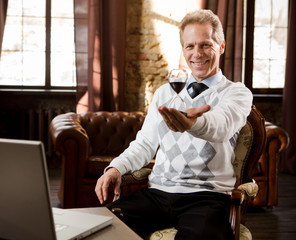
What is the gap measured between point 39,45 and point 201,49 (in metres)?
4.08

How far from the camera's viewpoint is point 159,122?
2061mm

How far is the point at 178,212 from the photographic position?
1755mm

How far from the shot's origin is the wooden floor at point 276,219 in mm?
3235

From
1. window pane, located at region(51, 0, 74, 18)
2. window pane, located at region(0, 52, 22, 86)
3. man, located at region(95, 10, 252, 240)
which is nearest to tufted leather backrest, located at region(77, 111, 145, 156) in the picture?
window pane, located at region(0, 52, 22, 86)

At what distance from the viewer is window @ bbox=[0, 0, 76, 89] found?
5613 mm

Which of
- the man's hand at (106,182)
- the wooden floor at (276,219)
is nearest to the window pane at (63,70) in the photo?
the wooden floor at (276,219)

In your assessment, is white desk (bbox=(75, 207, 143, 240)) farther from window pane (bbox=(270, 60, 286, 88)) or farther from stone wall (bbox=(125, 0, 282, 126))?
window pane (bbox=(270, 60, 286, 88))

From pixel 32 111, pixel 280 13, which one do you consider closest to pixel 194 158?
pixel 32 111

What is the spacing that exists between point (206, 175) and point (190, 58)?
22.9 inches

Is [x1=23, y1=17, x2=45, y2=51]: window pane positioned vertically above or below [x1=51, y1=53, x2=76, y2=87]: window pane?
above

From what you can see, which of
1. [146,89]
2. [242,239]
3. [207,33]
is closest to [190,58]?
[207,33]

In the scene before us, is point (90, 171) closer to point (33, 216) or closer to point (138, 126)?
point (138, 126)

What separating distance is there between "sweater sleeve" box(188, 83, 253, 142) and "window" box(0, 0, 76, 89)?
414 cm

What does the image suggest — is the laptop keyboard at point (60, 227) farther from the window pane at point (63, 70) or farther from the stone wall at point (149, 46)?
the window pane at point (63, 70)
